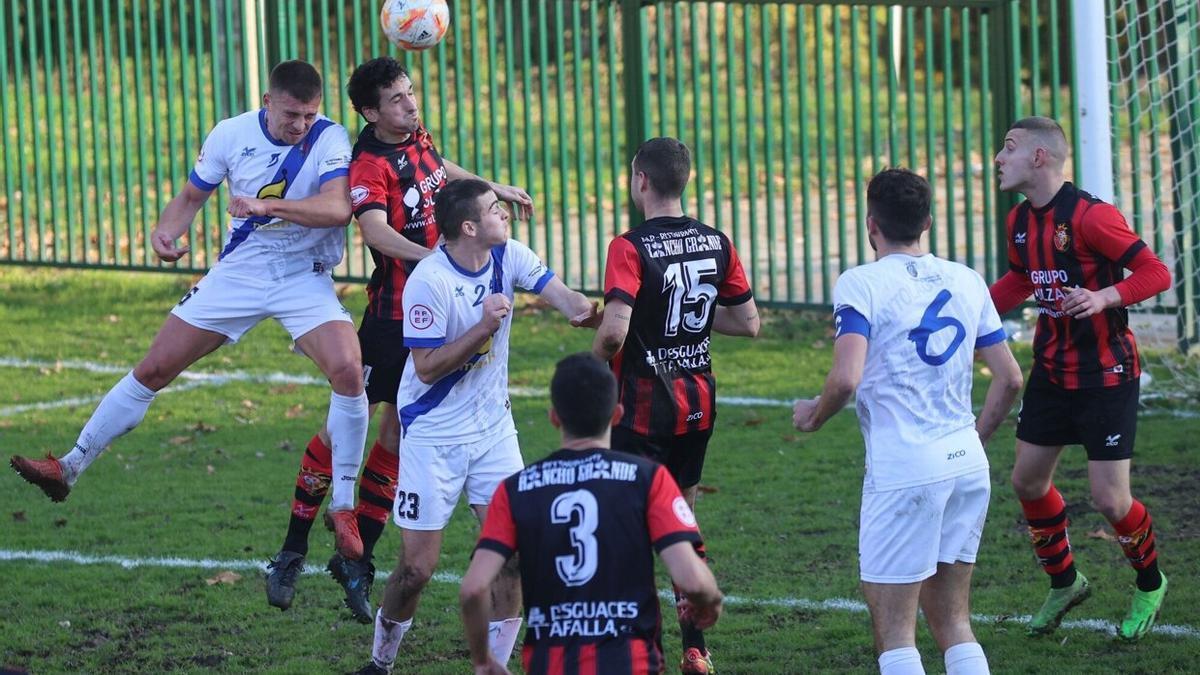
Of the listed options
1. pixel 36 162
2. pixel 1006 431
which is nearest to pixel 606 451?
pixel 1006 431

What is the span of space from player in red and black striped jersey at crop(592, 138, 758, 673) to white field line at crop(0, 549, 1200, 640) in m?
0.95

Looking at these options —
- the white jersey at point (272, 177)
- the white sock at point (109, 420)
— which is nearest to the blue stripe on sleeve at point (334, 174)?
the white jersey at point (272, 177)

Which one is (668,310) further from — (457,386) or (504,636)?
(504,636)

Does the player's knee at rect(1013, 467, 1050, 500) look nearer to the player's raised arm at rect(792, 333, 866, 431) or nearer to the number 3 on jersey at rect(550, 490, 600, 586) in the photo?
the player's raised arm at rect(792, 333, 866, 431)

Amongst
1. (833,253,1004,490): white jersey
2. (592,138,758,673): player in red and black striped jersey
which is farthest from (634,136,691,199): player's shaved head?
(833,253,1004,490): white jersey

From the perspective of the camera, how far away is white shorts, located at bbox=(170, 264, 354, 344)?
786cm

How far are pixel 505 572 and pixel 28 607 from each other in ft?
8.70

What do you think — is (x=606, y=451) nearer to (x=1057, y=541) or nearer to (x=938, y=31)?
(x=1057, y=541)

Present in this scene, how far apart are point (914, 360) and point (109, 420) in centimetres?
402

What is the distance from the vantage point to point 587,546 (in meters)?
4.55

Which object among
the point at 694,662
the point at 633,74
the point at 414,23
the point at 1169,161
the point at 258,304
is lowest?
the point at 694,662

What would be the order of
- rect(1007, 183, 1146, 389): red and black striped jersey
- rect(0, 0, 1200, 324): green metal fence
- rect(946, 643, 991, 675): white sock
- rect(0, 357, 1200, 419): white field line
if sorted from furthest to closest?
1. rect(0, 0, 1200, 324): green metal fence
2. rect(0, 357, 1200, 419): white field line
3. rect(1007, 183, 1146, 389): red and black striped jersey
4. rect(946, 643, 991, 675): white sock

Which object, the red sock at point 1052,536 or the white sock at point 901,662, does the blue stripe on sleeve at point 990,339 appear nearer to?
the white sock at point 901,662

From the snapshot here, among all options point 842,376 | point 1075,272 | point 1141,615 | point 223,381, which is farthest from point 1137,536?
point 223,381
